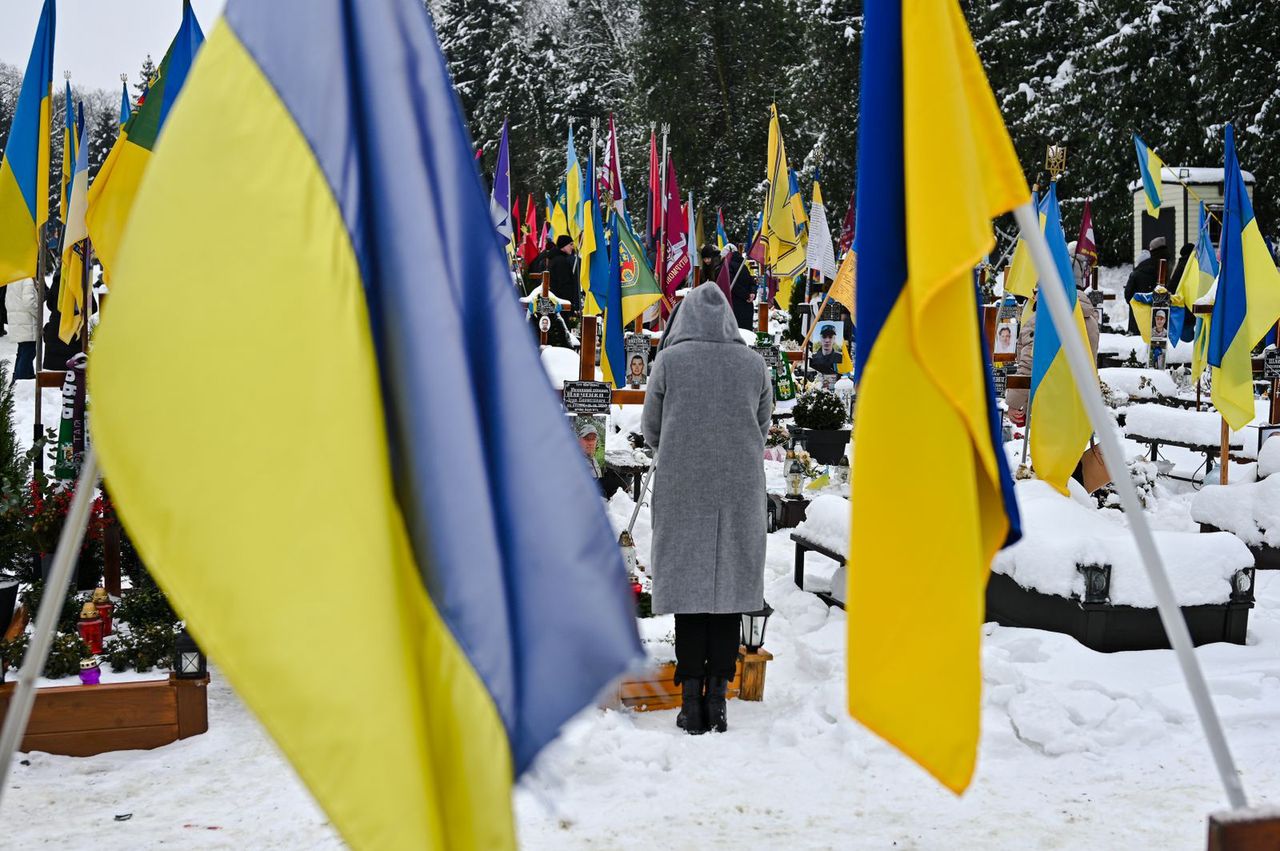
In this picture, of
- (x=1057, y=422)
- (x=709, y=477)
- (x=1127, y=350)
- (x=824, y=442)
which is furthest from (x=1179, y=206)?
(x=709, y=477)

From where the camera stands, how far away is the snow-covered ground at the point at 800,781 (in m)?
3.95

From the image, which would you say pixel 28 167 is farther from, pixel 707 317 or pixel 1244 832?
pixel 1244 832

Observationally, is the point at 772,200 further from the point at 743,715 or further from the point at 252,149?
the point at 252,149

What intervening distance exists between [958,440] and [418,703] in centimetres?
111

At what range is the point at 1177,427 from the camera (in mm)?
11336

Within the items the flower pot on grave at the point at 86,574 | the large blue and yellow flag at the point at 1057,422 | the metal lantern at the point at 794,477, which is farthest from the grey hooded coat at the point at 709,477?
the metal lantern at the point at 794,477

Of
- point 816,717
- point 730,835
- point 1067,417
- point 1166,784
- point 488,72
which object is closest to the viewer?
point 730,835

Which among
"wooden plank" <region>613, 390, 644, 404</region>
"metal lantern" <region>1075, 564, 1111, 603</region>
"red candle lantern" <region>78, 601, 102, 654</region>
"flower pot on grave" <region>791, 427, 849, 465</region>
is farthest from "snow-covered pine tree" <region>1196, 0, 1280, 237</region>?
"red candle lantern" <region>78, 601, 102, 654</region>

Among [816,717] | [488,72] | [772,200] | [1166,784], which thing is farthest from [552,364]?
[488,72]

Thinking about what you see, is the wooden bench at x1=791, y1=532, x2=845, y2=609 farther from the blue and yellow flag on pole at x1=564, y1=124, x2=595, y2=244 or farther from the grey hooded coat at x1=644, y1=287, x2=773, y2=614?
the blue and yellow flag on pole at x1=564, y1=124, x2=595, y2=244

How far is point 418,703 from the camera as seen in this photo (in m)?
1.78

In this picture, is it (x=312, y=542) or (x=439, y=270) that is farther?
(x=439, y=270)

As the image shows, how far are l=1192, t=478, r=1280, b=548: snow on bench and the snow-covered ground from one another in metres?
2.25

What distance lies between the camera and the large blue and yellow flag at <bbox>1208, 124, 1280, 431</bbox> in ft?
26.8
